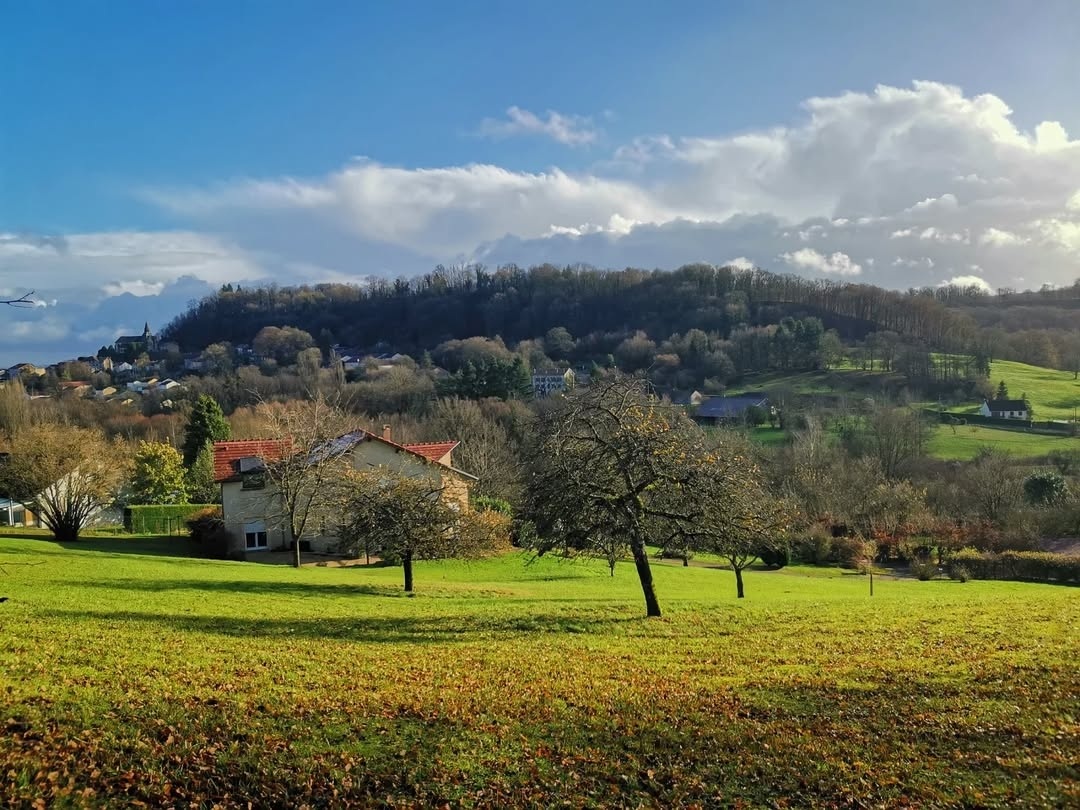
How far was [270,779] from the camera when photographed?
766cm

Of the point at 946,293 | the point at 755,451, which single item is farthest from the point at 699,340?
the point at 946,293

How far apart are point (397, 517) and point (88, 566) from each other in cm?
1106

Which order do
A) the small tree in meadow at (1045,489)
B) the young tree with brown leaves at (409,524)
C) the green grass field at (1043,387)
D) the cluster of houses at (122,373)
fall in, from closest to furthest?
1. the young tree with brown leaves at (409,524)
2. the small tree in meadow at (1045,489)
3. the green grass field at (1043,387)
4. the cluster of houses at (122,373)

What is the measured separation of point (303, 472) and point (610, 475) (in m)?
20.8

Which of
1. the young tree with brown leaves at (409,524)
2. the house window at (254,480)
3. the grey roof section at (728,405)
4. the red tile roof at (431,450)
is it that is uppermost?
the grey roof section at (728,405)

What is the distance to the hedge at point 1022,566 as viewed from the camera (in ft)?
132

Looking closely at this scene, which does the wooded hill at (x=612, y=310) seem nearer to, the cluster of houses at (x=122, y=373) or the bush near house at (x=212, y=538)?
the cluster of houses at (x=122, y=373)

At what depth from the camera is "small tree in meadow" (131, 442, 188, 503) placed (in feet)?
175

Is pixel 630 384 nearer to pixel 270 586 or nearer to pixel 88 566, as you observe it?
pixel 270 586

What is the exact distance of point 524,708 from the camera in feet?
33.1

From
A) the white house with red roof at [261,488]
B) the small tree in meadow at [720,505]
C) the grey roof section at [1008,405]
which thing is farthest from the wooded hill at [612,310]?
the small tree in meadow at [720,505]

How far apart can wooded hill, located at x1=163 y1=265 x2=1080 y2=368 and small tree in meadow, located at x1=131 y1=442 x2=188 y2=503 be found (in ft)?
298

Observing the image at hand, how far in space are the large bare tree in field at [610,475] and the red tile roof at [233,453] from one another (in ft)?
87.0

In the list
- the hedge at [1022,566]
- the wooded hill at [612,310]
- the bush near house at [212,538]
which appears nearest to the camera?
the hedge at [1022,566]
